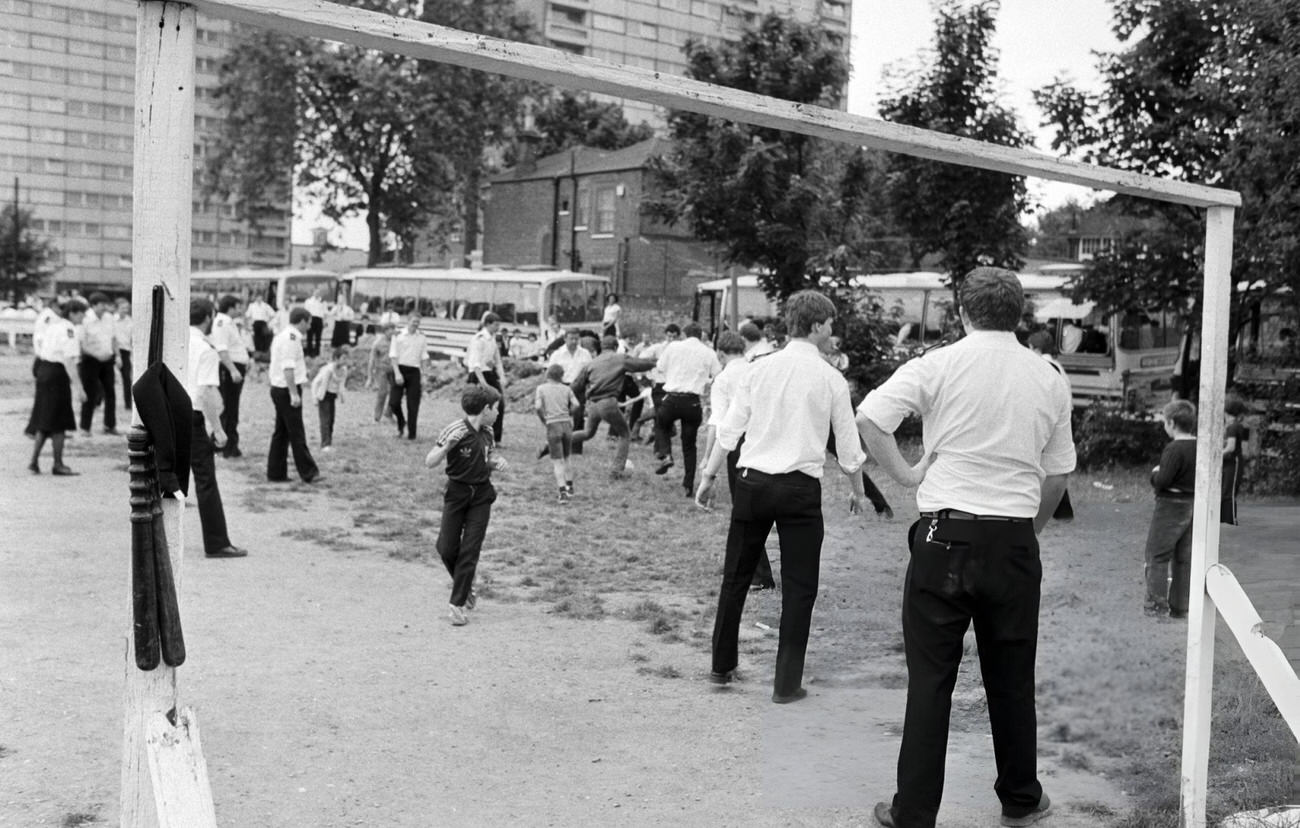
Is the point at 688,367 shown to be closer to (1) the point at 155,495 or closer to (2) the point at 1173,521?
(2) the point at 1173,521

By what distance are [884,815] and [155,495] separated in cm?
273

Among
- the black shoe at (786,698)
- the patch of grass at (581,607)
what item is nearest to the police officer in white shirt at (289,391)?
the patch of grass at (581,607)

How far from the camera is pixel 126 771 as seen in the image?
300 cm

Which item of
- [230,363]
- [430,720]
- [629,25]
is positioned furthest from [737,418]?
[629,25]

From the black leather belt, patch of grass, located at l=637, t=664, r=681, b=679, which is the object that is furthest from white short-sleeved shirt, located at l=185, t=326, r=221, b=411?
the black leather belt

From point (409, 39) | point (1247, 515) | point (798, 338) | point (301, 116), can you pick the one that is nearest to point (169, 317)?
point (409, 39)

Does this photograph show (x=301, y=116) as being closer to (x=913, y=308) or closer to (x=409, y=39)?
(x=913, y=308)

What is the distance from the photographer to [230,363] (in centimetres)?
1366

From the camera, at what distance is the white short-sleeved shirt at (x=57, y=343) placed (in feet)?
42.8

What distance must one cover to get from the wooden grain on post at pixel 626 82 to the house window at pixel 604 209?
46250mm

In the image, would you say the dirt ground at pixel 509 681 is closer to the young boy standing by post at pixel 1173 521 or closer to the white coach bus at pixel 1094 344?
Result: the young boy standing by post at pixel 1173 521

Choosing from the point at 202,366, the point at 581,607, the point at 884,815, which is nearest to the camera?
the point at 884,815

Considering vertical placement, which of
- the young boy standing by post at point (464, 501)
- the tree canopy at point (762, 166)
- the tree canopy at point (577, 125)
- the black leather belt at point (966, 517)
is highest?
the tree canopy at point (577, 125)

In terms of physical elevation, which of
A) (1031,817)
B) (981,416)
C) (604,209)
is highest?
(604,209)
